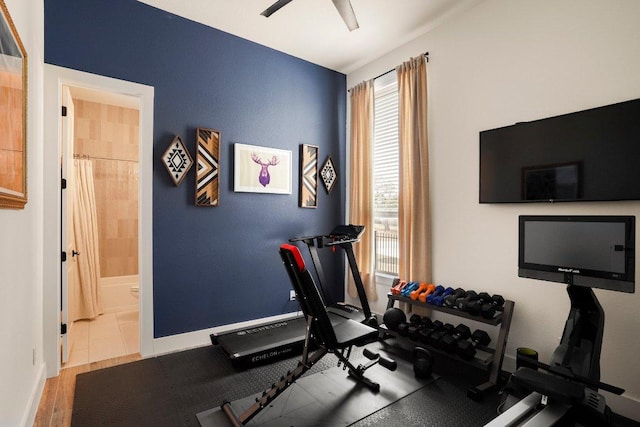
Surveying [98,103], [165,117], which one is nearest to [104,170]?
[98,103]

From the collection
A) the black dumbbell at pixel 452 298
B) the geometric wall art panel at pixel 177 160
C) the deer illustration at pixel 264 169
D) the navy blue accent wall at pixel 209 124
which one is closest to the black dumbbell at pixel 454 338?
the black dumbbell at pixel 452 298

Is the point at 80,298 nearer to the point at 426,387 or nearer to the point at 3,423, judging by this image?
the point at 3,423

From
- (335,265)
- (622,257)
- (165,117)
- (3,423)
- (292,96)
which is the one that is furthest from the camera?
(335,265)

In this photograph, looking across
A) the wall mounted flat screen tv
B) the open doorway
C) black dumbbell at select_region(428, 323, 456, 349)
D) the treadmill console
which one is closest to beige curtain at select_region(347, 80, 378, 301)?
the treadmill console

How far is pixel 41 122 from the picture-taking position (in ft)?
8.41

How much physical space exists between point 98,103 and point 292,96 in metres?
2.92

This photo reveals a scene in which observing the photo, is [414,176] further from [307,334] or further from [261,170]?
[307,334]

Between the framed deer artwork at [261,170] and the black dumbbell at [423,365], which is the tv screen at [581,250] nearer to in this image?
the black dumbbell at [423,365]

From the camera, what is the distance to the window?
3.92 metres

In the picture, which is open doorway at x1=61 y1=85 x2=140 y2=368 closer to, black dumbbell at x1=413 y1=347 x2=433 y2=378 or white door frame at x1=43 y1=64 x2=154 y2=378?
white door frame at x1=43 y1=64 x2=154 y2=378

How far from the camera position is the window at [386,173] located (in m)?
3.92

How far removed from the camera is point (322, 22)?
3.39 metres

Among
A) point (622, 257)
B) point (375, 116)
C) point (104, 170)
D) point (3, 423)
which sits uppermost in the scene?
point (375, 116)

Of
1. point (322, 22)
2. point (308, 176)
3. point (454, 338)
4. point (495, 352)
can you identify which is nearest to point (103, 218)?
point (308, 176)
